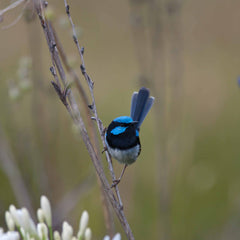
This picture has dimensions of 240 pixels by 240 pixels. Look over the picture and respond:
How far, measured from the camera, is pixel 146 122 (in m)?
4.27

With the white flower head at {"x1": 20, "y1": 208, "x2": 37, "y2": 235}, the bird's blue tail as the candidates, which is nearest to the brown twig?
the white flower head at {"x1": 20, "y1": 208, "x2": 37, "y2": 235}

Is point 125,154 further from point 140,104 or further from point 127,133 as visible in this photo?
point 140,104

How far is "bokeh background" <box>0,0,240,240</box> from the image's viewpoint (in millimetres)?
2250

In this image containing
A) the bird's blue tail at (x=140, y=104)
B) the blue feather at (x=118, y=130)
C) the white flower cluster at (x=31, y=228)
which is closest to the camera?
the white flower cluster at (x=31, y=228)

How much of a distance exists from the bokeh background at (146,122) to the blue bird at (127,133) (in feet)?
0.51

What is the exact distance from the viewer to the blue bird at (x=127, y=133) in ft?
5.01

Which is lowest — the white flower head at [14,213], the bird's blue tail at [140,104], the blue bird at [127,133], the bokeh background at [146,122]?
the white flower head at [14,213]

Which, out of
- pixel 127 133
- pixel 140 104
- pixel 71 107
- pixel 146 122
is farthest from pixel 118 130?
pixel 146 122

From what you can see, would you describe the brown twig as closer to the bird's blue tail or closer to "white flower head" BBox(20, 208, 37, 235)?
"white flower head" BBox(20, 208, 37, 235)

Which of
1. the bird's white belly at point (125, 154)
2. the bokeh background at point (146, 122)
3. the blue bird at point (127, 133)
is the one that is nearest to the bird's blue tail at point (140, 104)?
the blue bird at point (127, 133)

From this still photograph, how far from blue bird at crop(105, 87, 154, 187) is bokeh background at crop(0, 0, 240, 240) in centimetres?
15

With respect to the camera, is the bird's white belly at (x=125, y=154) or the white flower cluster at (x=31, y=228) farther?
the bird's white belly at (x=125, y=154)

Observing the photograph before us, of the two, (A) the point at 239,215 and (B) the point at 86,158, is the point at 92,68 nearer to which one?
(B) the point at 86,158

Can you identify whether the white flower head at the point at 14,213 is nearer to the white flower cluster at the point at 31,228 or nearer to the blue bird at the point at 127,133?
the white flower cluster at the point at 31,228
